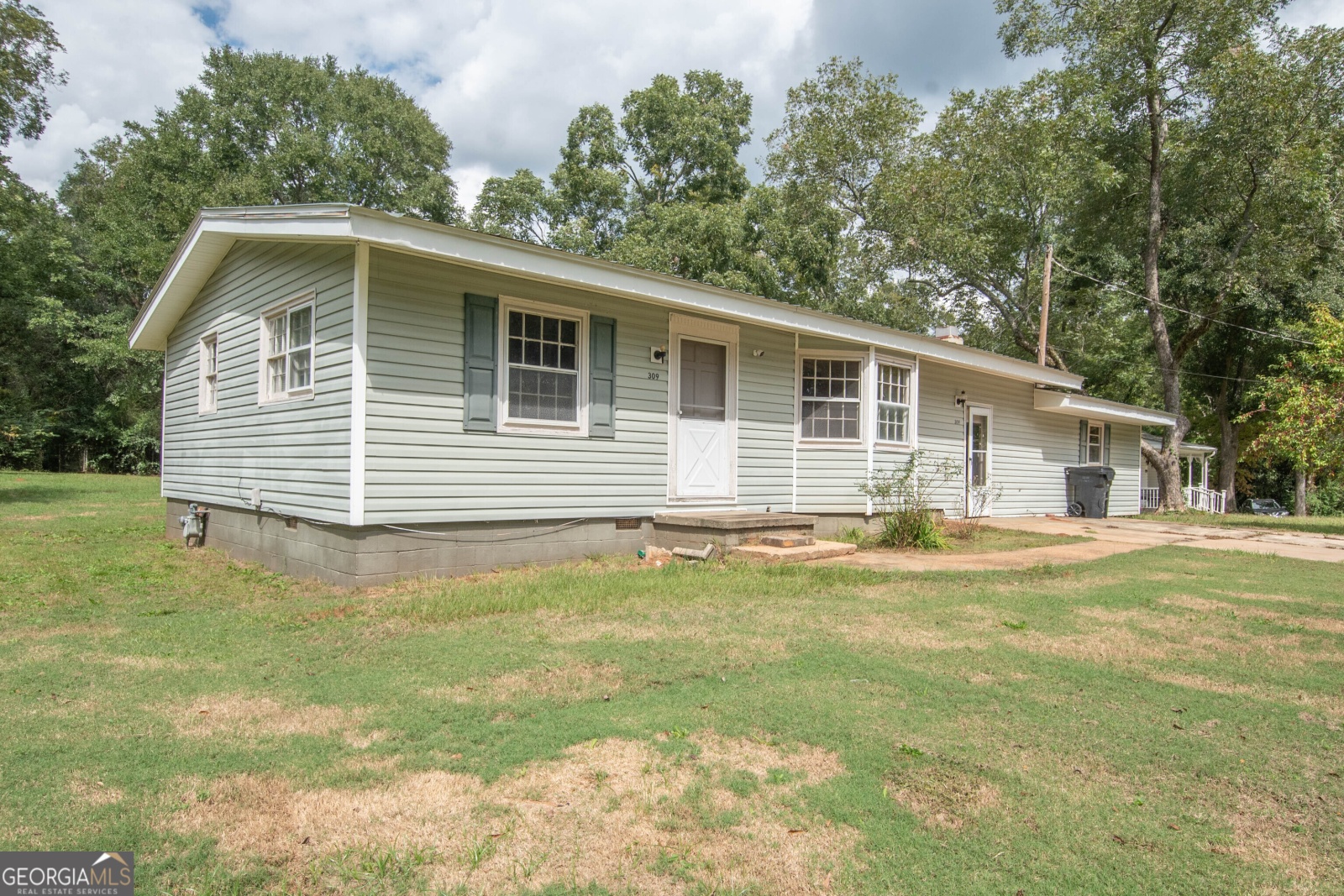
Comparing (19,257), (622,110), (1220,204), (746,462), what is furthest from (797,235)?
(19,257)

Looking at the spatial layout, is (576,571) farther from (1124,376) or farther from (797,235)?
(1124,376)

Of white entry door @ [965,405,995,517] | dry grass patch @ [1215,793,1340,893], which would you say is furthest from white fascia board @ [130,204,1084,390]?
dry grass patch @ [1215,793,1340,893]

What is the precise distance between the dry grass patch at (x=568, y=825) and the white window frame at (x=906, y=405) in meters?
8.63

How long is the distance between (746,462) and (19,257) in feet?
61.0

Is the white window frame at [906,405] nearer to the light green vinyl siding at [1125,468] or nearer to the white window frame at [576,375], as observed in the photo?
the white window frame at [576,375]

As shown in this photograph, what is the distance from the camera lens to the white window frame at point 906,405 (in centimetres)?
1100

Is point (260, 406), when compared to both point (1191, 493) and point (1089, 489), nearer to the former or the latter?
point (1089, 489)

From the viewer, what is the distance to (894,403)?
37.7ft

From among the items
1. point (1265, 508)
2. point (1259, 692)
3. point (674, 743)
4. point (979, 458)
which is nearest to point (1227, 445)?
point (1265, 508)

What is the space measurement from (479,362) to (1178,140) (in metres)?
21.6

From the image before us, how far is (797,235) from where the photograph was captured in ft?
73.2

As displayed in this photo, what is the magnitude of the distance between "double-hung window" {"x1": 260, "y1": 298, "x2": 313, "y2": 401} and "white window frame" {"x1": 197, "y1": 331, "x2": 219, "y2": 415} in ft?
6.94

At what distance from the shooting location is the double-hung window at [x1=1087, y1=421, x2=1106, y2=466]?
1701 centimetres

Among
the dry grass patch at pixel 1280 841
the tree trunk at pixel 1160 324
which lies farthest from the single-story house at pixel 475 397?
the tree trunk at pixel 1160 324
